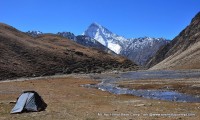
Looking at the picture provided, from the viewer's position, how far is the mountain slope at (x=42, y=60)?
12630 centimetres

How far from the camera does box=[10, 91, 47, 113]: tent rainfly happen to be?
1382 inches

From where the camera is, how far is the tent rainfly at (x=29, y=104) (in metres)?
35.1

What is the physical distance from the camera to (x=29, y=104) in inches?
1422

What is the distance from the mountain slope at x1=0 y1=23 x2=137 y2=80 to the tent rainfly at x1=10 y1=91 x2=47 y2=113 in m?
77.5

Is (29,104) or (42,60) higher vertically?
(42,60)

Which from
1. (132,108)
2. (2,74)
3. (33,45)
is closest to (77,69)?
(33,45)

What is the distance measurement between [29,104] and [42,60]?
10897 cm

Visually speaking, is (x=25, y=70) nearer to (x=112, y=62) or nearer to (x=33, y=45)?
(x=33, y=45)

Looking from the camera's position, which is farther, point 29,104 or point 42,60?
point 42,60

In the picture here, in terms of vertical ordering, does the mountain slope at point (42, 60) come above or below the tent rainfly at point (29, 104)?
above

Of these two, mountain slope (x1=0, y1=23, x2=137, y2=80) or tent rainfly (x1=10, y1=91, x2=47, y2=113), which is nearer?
tent rainfly (x1=10, y1=91, x2=47, y2=113)

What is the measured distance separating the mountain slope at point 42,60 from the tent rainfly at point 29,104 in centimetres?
7755

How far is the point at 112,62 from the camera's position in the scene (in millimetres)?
181375

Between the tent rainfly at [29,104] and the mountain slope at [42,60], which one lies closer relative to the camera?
the tent rainfly at [29,104]
